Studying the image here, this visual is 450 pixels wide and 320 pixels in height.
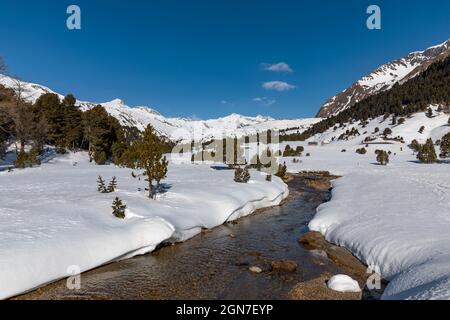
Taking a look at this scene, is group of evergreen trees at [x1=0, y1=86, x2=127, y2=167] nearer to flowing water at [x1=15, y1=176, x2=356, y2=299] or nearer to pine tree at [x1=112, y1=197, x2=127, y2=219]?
pine tree at [x1=112, y1=197, x2=127, y2=219]

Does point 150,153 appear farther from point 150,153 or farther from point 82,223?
point 82,223

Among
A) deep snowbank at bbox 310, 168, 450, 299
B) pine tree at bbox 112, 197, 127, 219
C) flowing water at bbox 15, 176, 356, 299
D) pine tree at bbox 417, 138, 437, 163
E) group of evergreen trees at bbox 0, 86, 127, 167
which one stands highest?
group of evergreen trees at bbox 0, 86, 127, 167

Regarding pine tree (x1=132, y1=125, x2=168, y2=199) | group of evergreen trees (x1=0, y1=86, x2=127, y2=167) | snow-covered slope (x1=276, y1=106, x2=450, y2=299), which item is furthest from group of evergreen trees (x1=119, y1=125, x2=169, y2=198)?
group of evergreen trees (x1=0, y1=86, x2=127, y2=167)

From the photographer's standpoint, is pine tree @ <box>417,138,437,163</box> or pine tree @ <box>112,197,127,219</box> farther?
pine tree @ <box>417,138,437,163</box>

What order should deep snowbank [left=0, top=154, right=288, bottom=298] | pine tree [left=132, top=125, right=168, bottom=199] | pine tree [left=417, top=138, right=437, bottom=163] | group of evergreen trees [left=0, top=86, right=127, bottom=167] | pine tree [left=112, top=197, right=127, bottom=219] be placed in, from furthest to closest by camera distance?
pine tree [left=417, top=138, right=437, bottom=163], group of evergreen trees [left=0, top=86, right=127, bottom=167], pine tree [left=132, top=125, right=168, bottom=199], pine tree [left=112, top=197, right=127, bottom=219], deep snowbank [left=0, top=154, right=288, bottom=298]

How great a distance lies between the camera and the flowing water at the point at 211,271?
42.6 ft

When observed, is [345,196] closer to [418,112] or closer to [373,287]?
[373,287]

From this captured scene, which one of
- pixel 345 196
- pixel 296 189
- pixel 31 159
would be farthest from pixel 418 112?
pixel 31 159

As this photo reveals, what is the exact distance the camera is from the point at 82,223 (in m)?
17.1

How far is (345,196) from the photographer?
3281cm

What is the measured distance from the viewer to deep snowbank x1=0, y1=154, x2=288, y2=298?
1286cm

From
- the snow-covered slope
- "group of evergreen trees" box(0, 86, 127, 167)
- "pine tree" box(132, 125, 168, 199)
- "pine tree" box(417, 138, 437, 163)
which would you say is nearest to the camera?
the snow-covered slope

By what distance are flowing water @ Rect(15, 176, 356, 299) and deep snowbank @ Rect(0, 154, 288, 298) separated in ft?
2.21
